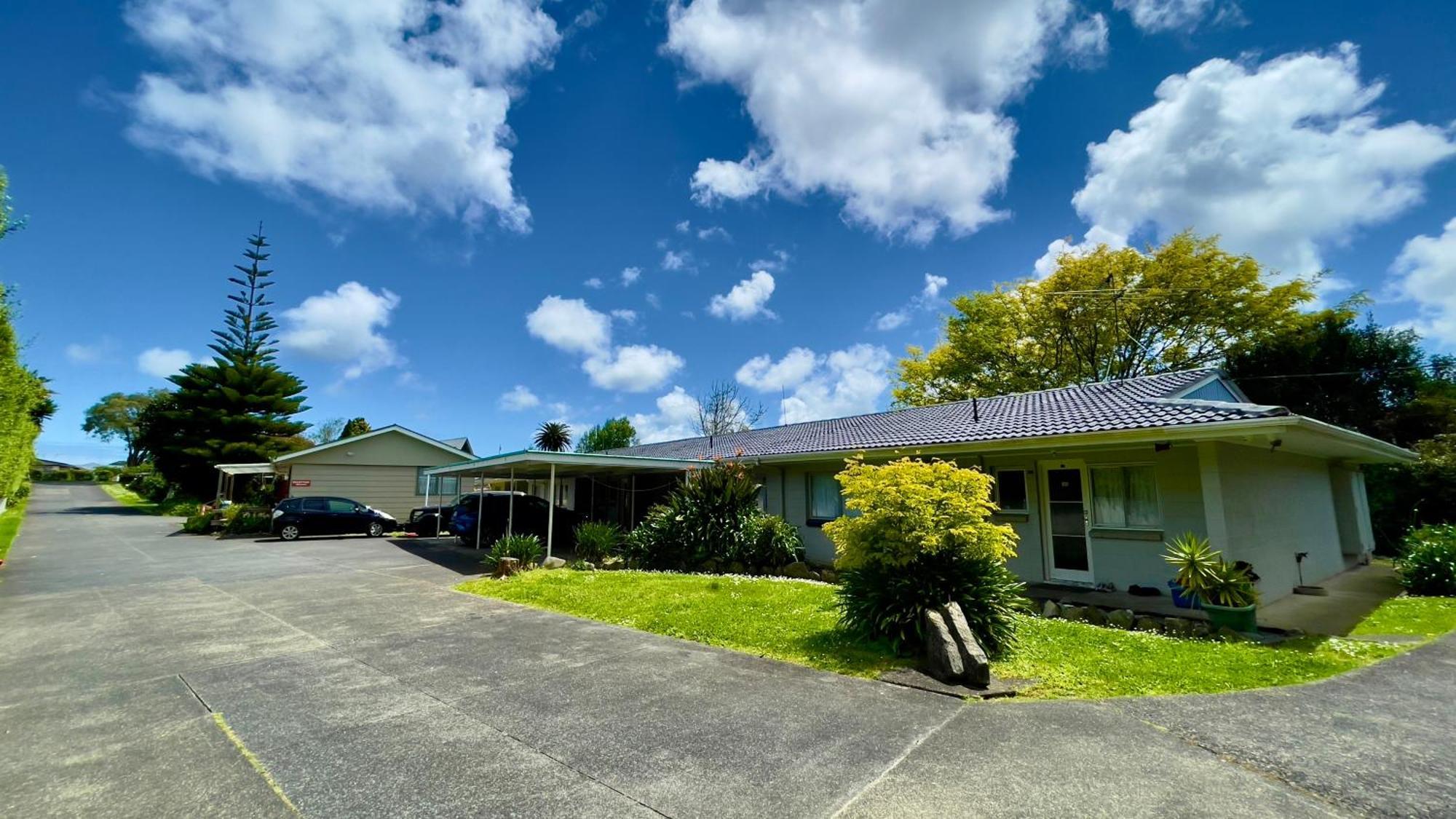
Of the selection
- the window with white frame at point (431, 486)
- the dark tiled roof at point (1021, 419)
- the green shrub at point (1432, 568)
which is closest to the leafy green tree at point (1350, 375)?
the green shrub at point (1432, 568)

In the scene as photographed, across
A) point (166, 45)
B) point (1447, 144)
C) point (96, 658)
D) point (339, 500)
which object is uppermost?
point (1447, 144)

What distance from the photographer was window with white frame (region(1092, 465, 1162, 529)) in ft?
30.1

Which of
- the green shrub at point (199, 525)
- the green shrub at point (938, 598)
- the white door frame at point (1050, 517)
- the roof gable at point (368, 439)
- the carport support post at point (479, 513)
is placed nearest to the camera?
the green shrub at point (938, 598)

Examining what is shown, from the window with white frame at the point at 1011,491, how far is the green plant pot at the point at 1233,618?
3.39 m

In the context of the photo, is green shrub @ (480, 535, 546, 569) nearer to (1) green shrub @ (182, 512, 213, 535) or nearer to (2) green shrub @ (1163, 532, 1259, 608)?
(2) green shrub @ (1163, 532, 1259, 608)

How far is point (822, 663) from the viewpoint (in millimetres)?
5973

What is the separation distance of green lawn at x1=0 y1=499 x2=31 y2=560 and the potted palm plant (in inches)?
882

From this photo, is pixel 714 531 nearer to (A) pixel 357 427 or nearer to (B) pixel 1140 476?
(B) pixel 1140 476

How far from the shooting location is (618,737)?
4090 mm

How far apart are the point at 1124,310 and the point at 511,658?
28314mm

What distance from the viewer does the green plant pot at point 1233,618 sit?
7.09 metres

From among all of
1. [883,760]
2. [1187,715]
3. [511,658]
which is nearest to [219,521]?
[511,658]

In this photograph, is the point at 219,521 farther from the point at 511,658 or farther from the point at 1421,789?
the point at 1421,789

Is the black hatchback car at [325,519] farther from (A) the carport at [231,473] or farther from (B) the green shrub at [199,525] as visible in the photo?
(A) the carport at [231,473]
